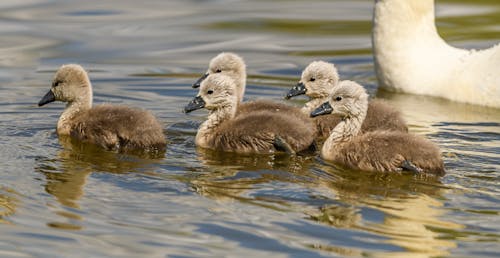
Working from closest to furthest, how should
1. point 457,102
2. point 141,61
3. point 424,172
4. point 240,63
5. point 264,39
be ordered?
point 424,172 → point 240,63 → point 457,102 → point 141,61 → point 264,39

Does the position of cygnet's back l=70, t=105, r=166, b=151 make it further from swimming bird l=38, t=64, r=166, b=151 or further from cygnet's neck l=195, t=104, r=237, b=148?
cygnet's neck l=195, t=104, r=237, b=148

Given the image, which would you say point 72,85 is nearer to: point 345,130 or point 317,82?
point 317,82

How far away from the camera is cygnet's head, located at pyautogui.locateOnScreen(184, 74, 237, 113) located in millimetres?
10875

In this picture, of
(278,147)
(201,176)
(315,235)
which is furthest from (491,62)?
(315,235)

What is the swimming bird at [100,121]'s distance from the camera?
1049 centimetres

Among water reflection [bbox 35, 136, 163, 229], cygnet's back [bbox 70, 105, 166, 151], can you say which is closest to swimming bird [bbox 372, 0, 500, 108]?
cygnet's back [bbox 70, 105, 166, 151]

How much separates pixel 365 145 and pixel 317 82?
176 centimetres

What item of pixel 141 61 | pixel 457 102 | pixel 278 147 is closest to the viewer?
pixel 278 147

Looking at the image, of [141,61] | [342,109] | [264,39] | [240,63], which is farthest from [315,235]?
[264,39]

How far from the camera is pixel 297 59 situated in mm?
15508

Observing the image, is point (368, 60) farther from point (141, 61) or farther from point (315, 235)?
point (315, 235)

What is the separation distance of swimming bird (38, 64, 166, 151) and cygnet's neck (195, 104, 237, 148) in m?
0.35

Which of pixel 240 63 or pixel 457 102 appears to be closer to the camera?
pixel 240 63

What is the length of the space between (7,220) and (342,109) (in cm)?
308
